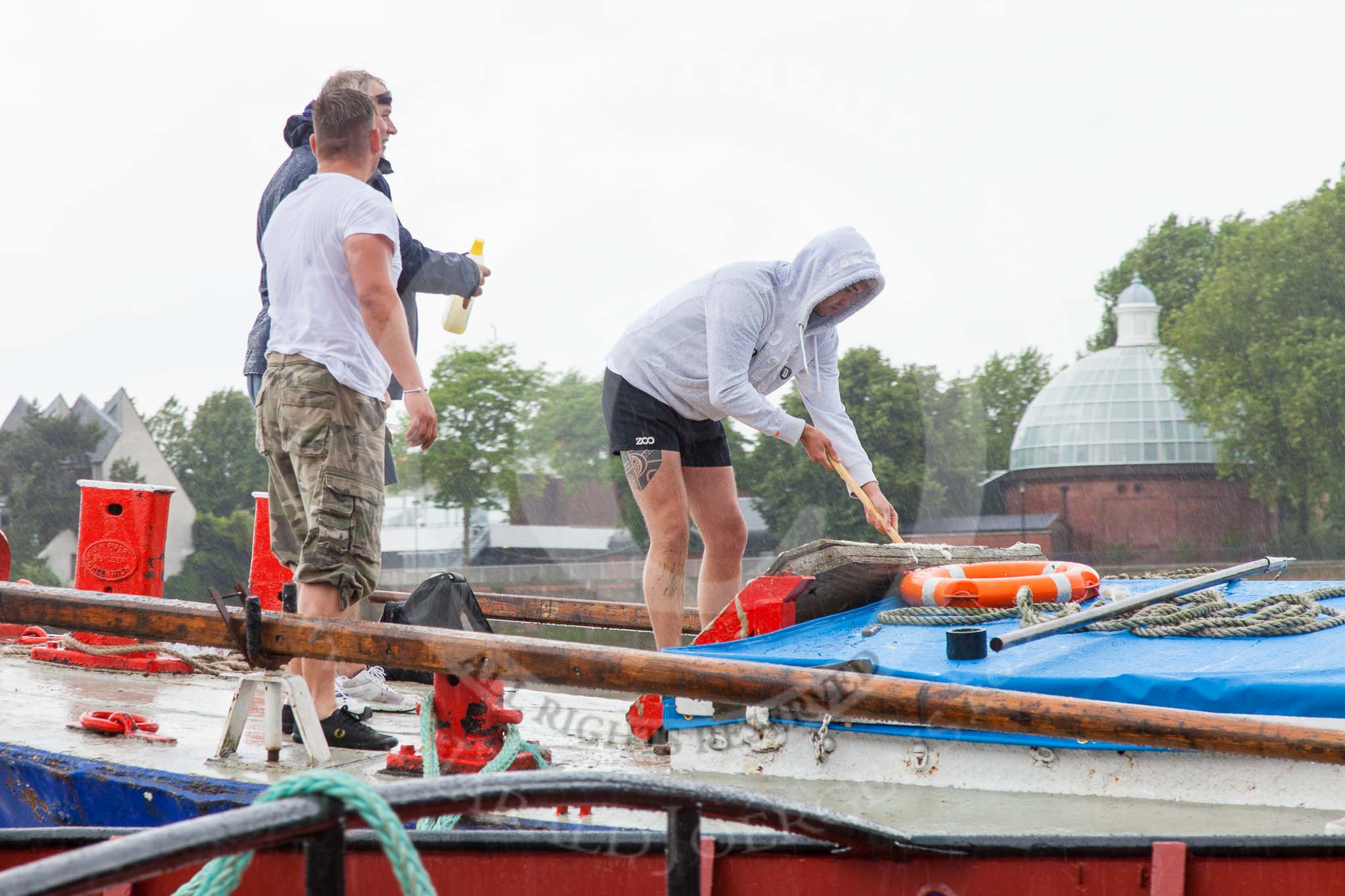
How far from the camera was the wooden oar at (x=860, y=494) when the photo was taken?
179 inches

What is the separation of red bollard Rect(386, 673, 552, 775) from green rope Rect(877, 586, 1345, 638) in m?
1.31

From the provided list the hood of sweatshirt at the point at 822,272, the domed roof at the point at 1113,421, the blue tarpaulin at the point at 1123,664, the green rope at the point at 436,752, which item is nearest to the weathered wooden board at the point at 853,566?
the blue tarpaulin at the point at 1123,664

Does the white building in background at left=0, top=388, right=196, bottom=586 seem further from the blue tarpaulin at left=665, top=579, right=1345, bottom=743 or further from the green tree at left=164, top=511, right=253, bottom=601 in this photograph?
the blue tarpaulin at left=665, top=579, right=1345, bottom=743

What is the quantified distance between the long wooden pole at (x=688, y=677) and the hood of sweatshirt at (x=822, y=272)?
67.3 inches

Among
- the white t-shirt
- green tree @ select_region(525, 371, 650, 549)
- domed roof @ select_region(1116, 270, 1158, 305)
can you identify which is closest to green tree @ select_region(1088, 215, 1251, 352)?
domed roof @ select_region(1116, 270, 1158, 305)

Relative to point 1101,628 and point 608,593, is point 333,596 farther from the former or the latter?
point 608,593

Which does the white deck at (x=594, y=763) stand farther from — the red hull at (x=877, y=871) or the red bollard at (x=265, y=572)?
the red bollard at (x=265, y=572)

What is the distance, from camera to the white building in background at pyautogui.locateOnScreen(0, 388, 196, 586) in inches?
1775

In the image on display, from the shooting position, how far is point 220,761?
11.1 feet

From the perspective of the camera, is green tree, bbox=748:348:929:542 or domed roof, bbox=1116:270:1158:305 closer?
green tree, bbox=748:348:929:542

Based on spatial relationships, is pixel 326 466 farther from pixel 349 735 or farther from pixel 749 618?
pixel 749 618

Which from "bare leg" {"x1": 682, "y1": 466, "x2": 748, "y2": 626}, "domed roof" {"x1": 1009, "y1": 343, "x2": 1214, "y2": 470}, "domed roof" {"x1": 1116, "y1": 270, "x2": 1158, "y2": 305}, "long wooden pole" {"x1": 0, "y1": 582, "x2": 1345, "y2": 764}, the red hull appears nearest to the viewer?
the red hull

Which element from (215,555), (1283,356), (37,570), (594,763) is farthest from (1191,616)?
(37,570)

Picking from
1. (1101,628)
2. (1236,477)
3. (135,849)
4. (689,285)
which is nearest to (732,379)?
(689,285)
